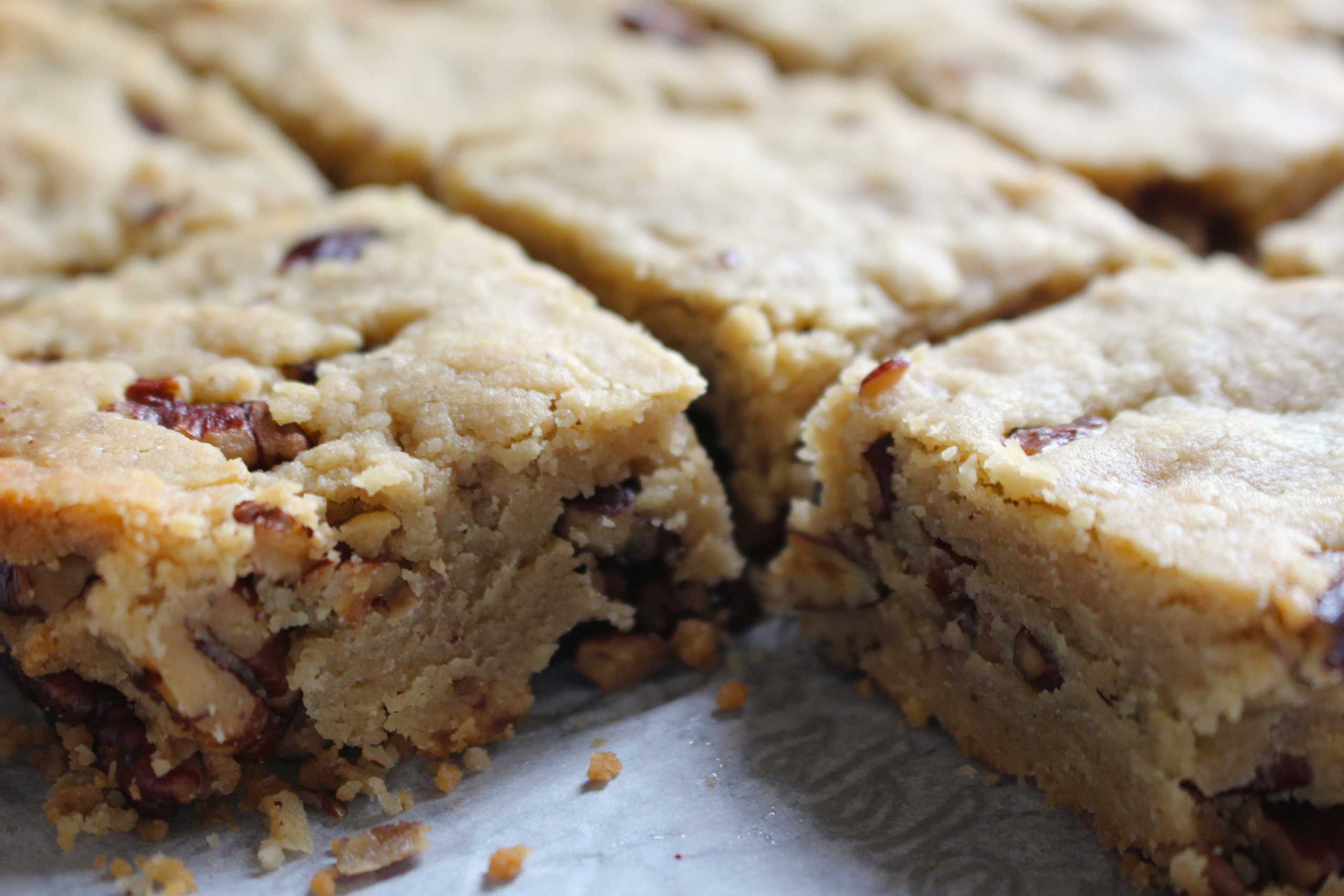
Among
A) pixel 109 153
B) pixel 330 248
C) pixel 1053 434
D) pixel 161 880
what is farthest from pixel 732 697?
pixel 109 153

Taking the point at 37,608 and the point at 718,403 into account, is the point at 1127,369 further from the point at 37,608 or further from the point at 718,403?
the point at 37,608

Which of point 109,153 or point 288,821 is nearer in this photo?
point 288,821

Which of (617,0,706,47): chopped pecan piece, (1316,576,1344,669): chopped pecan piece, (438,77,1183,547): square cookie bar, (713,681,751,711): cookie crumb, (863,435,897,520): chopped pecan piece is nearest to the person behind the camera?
(1316,576,1344,669): chopped pecan piece

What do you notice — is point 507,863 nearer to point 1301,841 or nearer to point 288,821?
point 288,821

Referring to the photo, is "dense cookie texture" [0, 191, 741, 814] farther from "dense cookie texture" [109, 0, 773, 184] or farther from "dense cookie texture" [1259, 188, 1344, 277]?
"dense cookie texture" [1259, 188, 1344, 277]

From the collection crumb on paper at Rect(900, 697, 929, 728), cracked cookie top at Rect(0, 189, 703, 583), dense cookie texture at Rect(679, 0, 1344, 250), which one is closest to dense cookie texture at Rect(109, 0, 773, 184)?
dense cookie texture at Rect(679, 0, 1344, 250)

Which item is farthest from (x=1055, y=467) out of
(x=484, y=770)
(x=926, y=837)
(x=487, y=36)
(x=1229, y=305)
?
(x=487, y=36)

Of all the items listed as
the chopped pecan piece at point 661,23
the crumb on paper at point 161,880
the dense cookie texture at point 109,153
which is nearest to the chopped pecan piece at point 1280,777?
the crumb on paper at point 161,880
